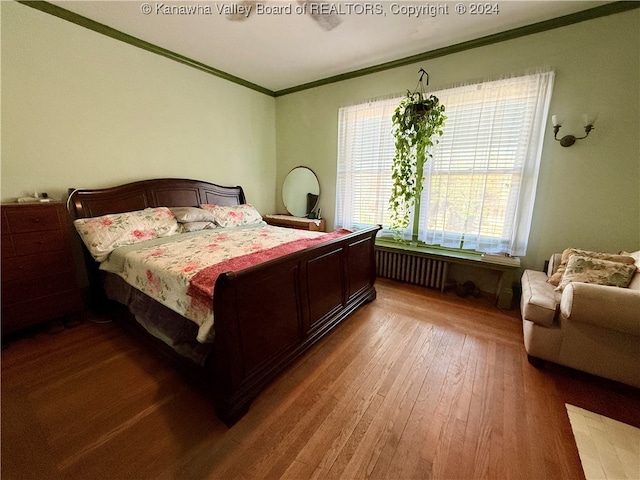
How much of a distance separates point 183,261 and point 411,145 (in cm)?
250

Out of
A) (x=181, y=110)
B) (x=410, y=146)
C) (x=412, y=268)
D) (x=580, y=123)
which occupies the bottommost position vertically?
(x=412, y=268)

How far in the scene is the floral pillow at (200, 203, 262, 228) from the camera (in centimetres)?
302

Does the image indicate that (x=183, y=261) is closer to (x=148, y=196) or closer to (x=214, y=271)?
(x=214, y=271)

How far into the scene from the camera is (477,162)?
264 centimetres

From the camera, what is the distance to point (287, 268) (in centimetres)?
161

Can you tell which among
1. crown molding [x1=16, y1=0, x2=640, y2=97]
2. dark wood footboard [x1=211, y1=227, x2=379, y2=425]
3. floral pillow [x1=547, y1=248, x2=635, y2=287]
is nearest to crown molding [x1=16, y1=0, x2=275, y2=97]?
crown molding [x1=16, y1=0, x2=640, y2=97]

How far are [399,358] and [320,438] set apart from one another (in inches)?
32.7

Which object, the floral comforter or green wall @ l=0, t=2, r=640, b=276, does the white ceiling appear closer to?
green wall @ l=0, t=2, r=640, b=276

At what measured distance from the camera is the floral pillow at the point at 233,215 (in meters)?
3.02

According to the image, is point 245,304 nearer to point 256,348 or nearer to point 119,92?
point 256,348

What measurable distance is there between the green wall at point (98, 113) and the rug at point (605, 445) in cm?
393

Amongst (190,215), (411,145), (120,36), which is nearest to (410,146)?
(411,145)

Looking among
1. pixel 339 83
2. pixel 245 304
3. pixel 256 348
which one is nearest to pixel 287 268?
pixel 245 304

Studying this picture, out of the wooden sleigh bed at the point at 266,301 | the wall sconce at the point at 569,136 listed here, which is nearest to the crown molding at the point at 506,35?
the wall sconce at the point at 569,136
